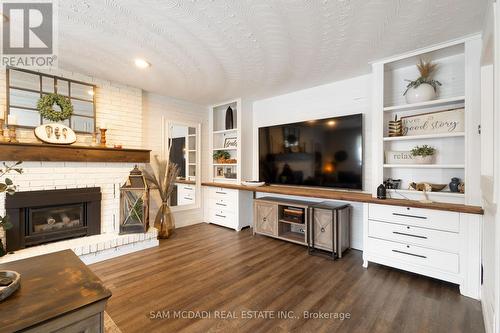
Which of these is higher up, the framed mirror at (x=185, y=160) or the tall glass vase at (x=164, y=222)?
the framed mirror at (x=185, y=160)

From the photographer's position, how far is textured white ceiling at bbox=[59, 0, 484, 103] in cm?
175

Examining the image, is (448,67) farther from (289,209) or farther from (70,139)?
(70,139)

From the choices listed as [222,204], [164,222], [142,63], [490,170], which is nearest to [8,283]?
[142,63]

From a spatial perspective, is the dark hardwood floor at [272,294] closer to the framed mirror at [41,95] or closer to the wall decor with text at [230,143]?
the framed mirror at [41,95]

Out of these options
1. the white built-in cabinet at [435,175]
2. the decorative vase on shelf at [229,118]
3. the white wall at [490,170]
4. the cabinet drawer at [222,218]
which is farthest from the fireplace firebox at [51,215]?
the white wall at [490,170]

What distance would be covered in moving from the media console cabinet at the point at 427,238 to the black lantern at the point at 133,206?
105 inches

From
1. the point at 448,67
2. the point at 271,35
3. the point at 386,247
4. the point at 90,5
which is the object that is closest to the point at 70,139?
the point at 90,5

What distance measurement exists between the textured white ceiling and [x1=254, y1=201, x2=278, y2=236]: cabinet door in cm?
190

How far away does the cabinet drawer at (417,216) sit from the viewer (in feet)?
6.91

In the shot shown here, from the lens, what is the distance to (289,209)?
337 centimetres

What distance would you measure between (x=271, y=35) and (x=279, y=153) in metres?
1.96

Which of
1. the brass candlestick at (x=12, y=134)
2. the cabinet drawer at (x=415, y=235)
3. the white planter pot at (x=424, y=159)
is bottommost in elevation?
the cabinet drawer at (x=415, y=235)

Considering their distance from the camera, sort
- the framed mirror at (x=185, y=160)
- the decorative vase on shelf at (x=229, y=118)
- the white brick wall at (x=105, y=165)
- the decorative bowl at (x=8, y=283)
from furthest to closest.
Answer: the decorative vase on shelf at (x=229, y=118) → the framed mirror at (x=185, y=160) → the white brick wall at (x=105, y=165) → the decorative bowl at (x=8, y=283)

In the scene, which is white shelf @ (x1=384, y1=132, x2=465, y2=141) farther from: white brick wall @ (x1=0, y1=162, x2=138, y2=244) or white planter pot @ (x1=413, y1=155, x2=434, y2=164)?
white brick wall @ (x1=0, y1=162, x2=138, y2=244)
